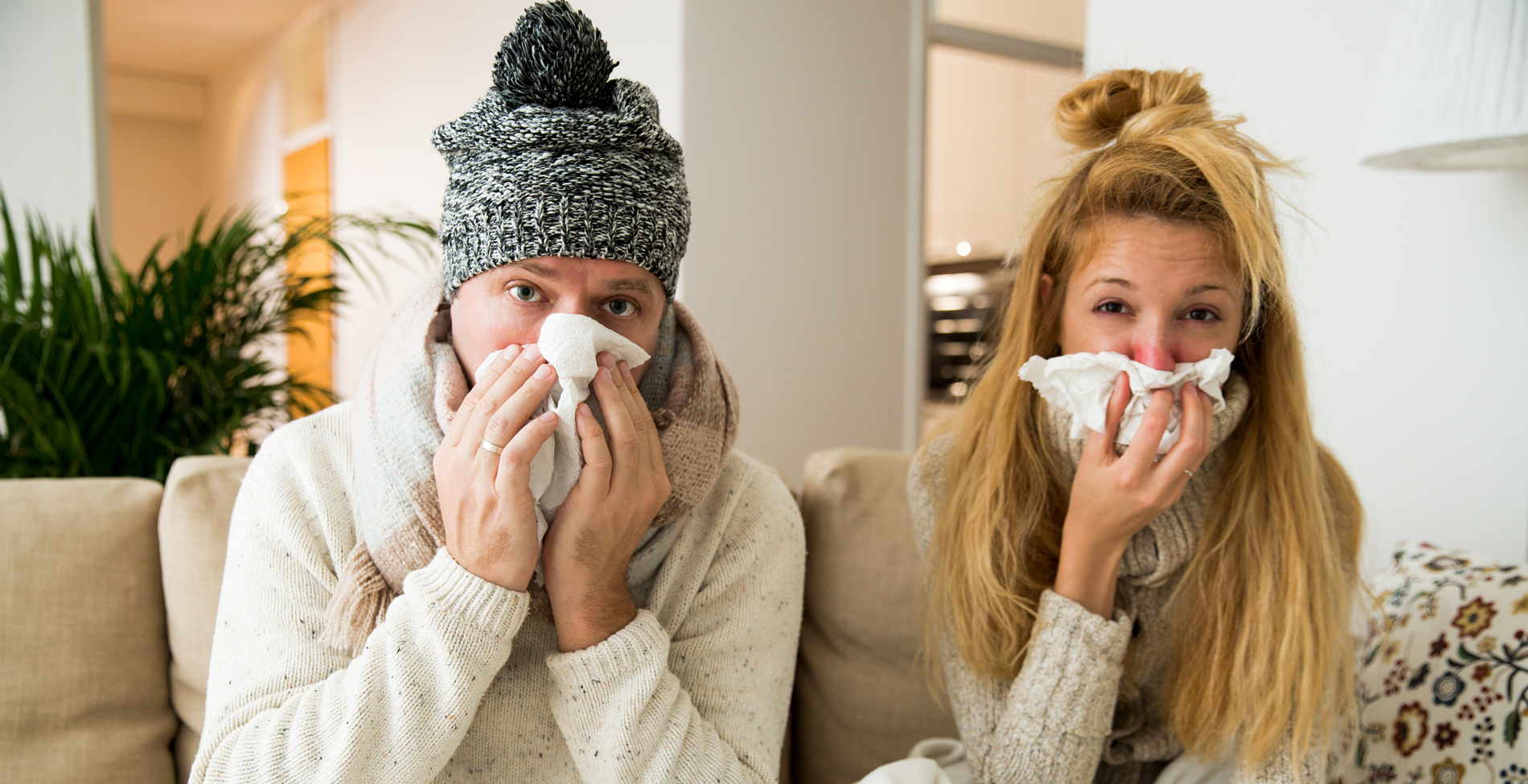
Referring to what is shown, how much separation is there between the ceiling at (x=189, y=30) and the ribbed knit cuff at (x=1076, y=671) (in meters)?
5.07

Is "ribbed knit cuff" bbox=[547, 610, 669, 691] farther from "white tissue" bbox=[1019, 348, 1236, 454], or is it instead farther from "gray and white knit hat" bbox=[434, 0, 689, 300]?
"white tissue" bbox=[1019, 348, 1236, 454]

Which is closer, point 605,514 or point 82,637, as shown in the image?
point 605,514

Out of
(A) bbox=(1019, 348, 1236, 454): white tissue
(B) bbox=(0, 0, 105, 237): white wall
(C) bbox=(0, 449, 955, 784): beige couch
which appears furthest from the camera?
(B) bbox=(0, 0, 105, 237): white wall

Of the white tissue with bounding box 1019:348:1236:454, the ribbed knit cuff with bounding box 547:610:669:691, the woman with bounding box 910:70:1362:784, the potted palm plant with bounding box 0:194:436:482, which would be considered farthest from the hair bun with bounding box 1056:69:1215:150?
the potted palm plant with bounding box 0:194:436:482

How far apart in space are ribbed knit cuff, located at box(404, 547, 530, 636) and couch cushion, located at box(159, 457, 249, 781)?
0.47 meters

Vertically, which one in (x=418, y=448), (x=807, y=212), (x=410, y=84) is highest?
(x=410, y=84)

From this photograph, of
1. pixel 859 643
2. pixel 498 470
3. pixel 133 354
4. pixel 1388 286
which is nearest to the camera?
pixel 498 470

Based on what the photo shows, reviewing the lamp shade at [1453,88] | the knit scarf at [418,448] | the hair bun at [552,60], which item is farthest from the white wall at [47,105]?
the lamp shade at [1453,88]

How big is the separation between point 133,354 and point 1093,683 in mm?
1829

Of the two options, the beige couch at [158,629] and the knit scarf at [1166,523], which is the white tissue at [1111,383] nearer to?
the knit scarf at [1166,523]

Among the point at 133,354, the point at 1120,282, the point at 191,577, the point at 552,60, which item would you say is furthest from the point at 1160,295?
the point at 133,354

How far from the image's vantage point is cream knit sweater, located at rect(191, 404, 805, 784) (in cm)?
93

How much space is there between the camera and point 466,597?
945 millimetres

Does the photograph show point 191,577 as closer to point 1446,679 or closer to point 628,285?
point 628,285
